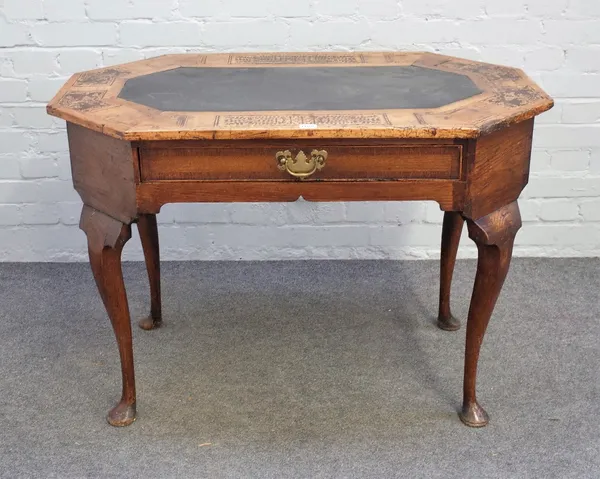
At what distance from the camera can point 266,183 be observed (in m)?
1.91

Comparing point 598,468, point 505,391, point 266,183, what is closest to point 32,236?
point 266,183

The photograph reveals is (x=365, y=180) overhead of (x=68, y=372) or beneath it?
overhead

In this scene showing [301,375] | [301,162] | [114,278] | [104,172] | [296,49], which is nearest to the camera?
[301,162]

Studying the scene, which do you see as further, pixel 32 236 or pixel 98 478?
pixel 32 236

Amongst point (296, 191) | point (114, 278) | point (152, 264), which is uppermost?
point (296, 191)

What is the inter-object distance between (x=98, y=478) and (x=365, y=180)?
3.08ft

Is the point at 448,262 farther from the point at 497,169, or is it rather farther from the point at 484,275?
the point at 497,169

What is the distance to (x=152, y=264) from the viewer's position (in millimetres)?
2623

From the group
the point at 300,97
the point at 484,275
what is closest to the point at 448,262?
the point at 484,275

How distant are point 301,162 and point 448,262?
2.99 ft

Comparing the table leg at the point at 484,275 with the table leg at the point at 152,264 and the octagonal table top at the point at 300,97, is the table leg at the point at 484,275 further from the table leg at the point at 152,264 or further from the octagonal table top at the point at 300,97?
the table leg at the point at 152,264

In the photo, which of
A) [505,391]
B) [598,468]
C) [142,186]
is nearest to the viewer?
[142,186]

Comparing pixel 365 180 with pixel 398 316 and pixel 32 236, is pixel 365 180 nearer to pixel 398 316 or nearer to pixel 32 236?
pixel 398 316

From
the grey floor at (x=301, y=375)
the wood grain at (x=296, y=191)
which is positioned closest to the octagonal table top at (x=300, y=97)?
the wood grain at (x=296, y=191)
